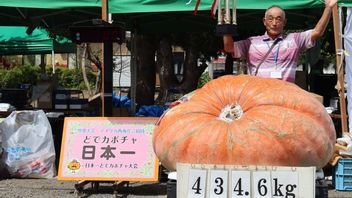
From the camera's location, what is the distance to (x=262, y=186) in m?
3.48

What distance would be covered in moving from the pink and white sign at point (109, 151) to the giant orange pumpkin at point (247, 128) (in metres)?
2.38

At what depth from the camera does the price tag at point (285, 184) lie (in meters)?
3.46

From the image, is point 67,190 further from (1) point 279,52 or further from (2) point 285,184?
(2) point 285,184

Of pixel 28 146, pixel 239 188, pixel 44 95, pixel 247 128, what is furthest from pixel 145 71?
pixel 239 188

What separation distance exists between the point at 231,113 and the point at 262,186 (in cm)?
69

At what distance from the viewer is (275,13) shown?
4.79 meters

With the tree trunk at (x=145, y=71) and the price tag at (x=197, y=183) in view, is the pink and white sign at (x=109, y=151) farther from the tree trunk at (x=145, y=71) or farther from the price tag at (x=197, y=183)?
the tree trunk at (x=145, y=71)

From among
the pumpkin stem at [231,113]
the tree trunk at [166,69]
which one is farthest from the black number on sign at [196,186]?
the tree trunk at [166,69]

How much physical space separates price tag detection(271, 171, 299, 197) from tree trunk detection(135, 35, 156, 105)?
1021cm

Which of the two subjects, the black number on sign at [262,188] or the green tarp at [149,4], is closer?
the black number on sign at [262,188]

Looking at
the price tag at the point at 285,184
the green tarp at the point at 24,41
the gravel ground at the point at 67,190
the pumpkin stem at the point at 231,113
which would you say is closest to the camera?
the price tag at the point at 285,184

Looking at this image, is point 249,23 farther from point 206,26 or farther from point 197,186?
point 197,186

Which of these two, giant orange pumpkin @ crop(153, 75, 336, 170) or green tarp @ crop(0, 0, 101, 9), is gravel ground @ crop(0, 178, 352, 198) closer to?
green tarp @ crop(0, 0, 101, 9)

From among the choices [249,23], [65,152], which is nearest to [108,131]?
[65,152]
